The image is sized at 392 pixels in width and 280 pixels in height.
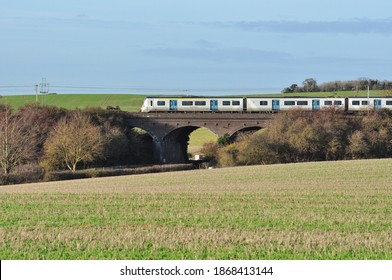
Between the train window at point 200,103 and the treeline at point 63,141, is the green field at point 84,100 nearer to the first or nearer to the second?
the train window at point 200,103

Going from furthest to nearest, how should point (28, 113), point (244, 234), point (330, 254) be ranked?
point (28, 113)
point (244, 234)
point (330, 254)

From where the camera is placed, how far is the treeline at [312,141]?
5988 cm

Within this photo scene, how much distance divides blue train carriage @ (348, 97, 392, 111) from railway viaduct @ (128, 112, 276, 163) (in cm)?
823

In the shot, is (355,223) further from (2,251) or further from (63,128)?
(63,128)

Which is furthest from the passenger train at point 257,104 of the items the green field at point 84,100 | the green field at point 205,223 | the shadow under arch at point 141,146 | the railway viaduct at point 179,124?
the green field at point 205,223

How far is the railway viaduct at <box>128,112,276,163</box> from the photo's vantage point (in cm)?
7712

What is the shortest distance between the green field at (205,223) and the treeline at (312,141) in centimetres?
2764

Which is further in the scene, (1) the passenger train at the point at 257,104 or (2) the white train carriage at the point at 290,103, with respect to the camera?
(2) the white train carriage at the point at 290,103

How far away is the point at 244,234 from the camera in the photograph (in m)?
16.4

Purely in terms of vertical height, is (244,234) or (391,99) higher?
(391,99)

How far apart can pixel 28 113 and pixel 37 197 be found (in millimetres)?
46251

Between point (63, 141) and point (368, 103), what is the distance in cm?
3173

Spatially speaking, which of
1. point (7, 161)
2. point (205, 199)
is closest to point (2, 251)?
point (205, 199)

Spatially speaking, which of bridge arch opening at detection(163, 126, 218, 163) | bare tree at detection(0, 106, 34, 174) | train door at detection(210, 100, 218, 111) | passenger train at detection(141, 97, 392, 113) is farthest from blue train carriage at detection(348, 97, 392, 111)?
bare tree at detection(0, 106, 34, 174)
